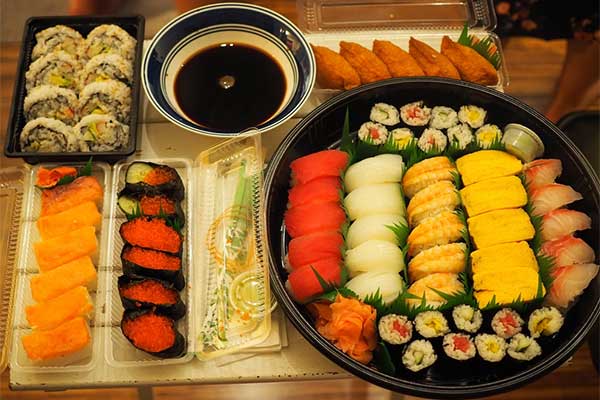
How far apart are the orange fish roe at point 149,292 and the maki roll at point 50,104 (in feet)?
2.16

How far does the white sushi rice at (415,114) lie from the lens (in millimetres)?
2186

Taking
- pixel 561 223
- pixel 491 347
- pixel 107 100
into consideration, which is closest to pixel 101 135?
pixel 107 100

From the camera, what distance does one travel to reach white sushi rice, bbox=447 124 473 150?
2.13 meters

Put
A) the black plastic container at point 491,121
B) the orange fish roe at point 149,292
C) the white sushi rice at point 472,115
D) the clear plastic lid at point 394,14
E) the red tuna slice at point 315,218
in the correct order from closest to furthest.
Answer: the black plastic container at point 491,121 → the orange fish roe at point 149,292 → the red tuna slice at point 315,218 → the white sushi rice at point 472,115 → the clear plastic lid at point 394,14

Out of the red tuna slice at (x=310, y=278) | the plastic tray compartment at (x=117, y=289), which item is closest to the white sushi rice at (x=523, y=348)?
the red tuna slice at (x=310, y=278)

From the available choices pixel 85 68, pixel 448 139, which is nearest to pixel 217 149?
pixel 85 68

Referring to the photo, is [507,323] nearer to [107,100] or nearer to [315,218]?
[315,218]

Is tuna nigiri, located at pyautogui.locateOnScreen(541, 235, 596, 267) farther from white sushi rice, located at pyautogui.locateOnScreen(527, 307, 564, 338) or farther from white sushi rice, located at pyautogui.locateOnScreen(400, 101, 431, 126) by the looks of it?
white sushi rice, located at pyautogui.locateOnScreen(400, 101, 431, 126)

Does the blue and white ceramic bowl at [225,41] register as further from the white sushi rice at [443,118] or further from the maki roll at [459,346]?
the maki roll at [459,346]

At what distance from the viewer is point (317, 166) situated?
2.03 metres

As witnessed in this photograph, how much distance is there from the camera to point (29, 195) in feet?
6.82

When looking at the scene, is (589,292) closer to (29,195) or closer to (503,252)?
(503,252)

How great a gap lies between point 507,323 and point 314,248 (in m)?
0.60

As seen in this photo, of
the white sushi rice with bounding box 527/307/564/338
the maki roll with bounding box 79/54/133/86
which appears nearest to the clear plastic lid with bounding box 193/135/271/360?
the maki roll with bounding box 79/54/133/86
